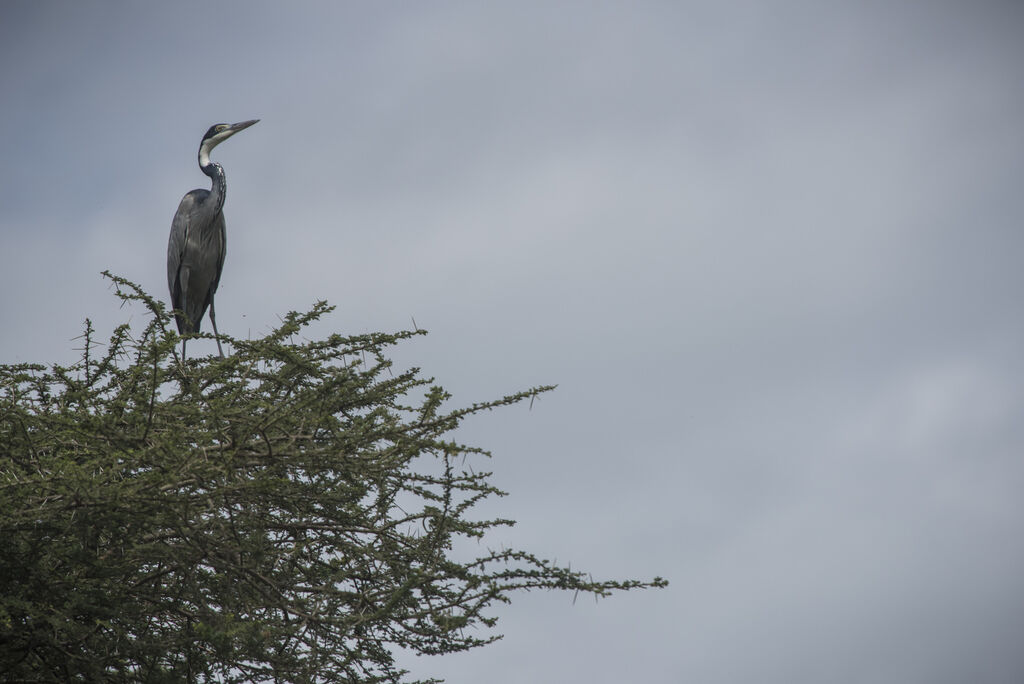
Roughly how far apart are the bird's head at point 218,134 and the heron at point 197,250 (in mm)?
875

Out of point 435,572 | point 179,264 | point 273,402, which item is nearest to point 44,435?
point 273,402

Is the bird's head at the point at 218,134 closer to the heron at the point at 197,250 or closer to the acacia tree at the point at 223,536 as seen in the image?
the heron at the point at 197,250

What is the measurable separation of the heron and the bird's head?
0.87 metres

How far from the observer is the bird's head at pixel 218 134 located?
13.9 m

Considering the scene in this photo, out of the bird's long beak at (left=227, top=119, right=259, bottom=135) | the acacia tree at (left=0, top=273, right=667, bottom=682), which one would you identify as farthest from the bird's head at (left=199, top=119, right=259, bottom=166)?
the acacia tree at (left=0, top=273, right=667, bottom=682)

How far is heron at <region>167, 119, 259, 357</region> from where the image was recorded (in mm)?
12547

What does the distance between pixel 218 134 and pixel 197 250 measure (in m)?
2.09

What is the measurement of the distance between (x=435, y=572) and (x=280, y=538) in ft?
3.22

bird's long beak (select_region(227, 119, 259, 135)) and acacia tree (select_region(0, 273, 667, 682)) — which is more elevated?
bird's long beak (select_region(227, 119, 259, 135))

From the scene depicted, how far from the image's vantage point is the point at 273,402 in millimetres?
7367

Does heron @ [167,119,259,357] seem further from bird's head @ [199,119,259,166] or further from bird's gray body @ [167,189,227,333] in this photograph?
bird's head @ [199,119,259,166]

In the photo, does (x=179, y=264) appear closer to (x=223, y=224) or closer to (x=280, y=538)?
(x=223, y=224)

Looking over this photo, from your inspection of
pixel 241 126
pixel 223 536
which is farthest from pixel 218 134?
pixel 223 536

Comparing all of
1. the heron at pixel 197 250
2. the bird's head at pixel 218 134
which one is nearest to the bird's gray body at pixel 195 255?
the heron at pixel 197 250
